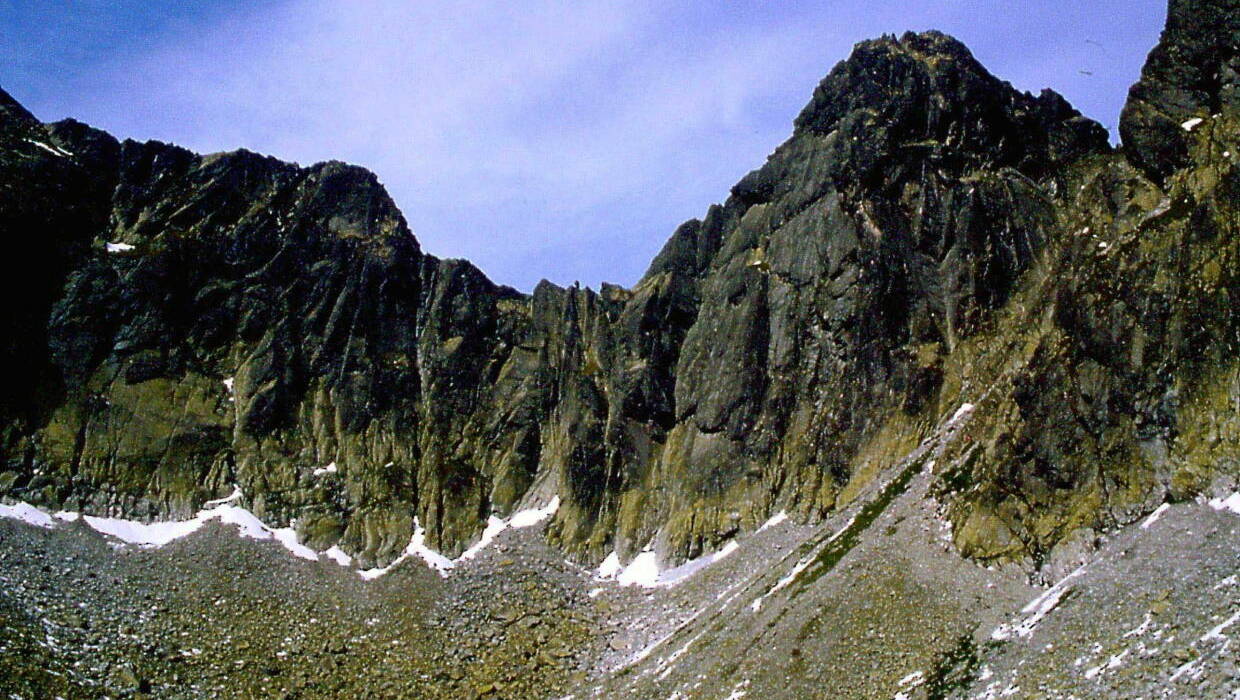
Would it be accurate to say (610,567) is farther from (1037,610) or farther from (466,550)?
(1037,610)

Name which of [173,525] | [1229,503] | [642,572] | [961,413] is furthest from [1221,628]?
[173,525]

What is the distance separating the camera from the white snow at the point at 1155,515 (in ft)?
163

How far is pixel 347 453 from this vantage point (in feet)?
266

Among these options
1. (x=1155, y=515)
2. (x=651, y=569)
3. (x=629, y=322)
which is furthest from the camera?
(x=629, y=322)

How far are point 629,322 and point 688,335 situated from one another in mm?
5124

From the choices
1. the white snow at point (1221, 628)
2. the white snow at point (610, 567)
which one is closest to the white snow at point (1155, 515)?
the white snow at point (1221, 628)

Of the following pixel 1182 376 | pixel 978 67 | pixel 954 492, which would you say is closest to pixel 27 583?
pixel 954 492

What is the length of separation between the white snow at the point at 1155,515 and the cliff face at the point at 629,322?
809 cm

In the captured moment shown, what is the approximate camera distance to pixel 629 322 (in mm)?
86562

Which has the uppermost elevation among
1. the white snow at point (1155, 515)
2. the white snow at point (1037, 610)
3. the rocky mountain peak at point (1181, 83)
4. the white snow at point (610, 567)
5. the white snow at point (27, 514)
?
the white snow at point (27, 514)

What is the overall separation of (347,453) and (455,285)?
1809cm

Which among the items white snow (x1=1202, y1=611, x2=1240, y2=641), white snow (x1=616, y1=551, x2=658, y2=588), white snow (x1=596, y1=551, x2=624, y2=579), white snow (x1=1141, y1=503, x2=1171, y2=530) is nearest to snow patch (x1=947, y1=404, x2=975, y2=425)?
white snow (x1=1141, y1=503, x2=1171, y2=530)

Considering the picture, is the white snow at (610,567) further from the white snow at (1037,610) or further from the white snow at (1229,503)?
the white snow at (1229,503)

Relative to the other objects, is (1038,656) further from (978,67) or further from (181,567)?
(978,67)
